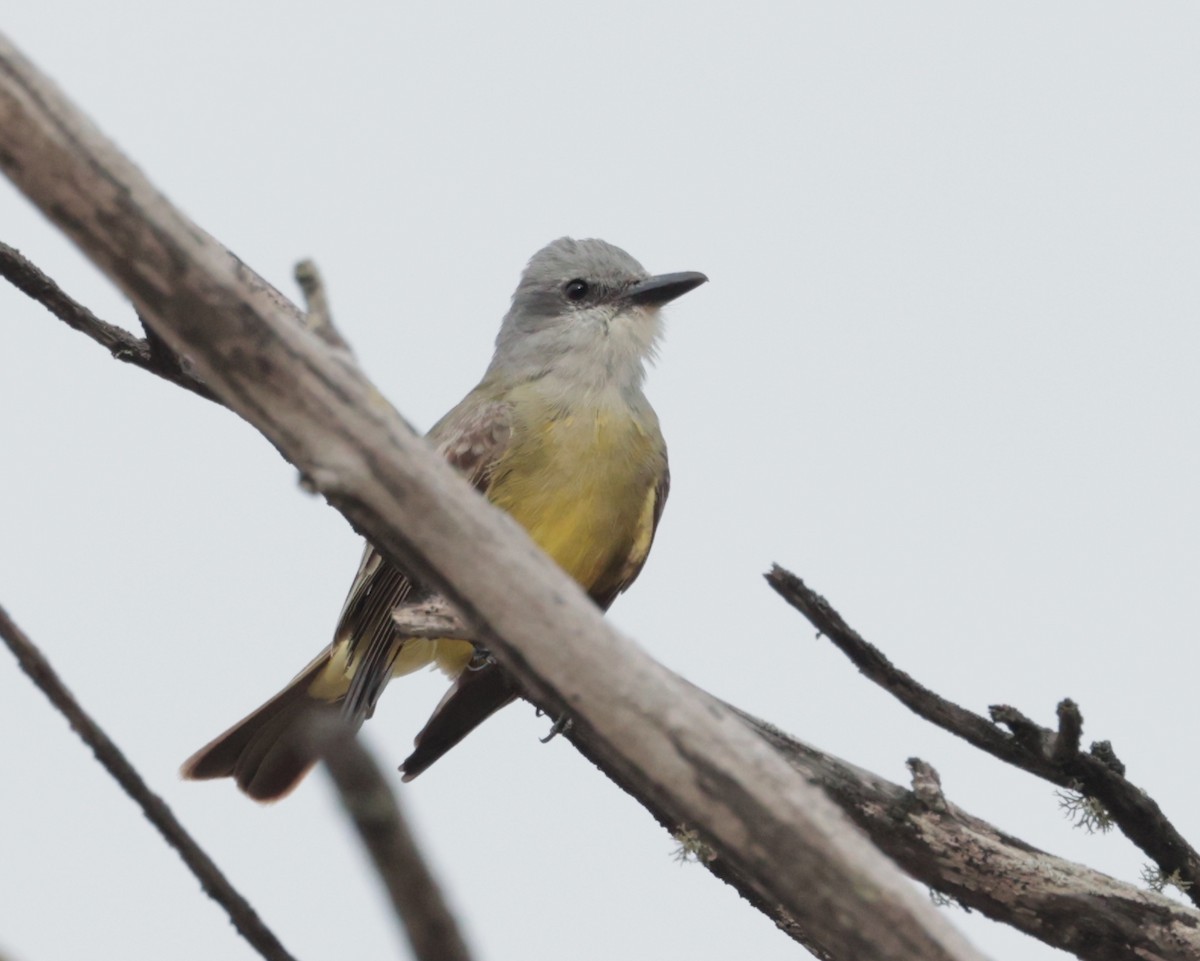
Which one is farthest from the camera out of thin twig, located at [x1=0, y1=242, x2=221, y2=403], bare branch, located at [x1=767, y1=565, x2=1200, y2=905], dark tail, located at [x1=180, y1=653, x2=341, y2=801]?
dark tail, located at [x1=180, y1=653, x2=341, y2=801]

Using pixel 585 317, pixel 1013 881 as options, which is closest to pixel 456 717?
pixel 1013 881

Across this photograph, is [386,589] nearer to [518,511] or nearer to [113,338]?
[518,511]

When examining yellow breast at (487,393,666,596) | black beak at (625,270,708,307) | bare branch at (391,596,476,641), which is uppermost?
black beak at (625,270,708,307)

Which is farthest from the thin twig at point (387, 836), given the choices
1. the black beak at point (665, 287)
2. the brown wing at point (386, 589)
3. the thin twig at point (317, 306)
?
the black beak at point (665, 287)

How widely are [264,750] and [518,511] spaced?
1246 mm

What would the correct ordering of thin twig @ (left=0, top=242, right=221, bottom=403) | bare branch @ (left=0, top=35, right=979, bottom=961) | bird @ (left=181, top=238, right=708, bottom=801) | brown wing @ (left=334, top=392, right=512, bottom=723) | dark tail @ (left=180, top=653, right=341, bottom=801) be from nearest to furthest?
bare branch @ (left=0, top=35, right=979, bottom=961) < thin twig @ (left=0, top=242, right=221, bottom=403) < brown wing @ (left=334, top=392, right=512, bottom=723) < bird @ (left=181, top=238, right=708, bottom=801) < dark tail @ (left=180, top=653, right=341, bottom=801)

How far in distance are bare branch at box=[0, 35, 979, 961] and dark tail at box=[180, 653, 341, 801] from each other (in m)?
3.52

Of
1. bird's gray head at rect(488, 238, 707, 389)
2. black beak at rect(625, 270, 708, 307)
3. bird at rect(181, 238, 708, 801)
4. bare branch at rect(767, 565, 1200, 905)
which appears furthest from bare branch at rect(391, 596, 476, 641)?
black beak at rect(625, 270, 708, 307)

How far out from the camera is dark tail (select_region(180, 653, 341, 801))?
5332mm

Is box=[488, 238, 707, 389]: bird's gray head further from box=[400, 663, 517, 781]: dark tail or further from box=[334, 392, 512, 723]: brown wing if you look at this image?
box=[400, 663, 517, 781]: dark tail

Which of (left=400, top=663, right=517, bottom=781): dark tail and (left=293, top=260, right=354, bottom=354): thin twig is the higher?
(left=400, top=663, right=517, bottom=781): dark tail

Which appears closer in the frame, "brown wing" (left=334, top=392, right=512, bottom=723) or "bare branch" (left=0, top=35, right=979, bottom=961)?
"bare branch" (left=0, top=35, right=979, bottom=961)

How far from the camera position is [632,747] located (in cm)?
185

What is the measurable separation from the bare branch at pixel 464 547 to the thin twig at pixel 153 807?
1.52ft
